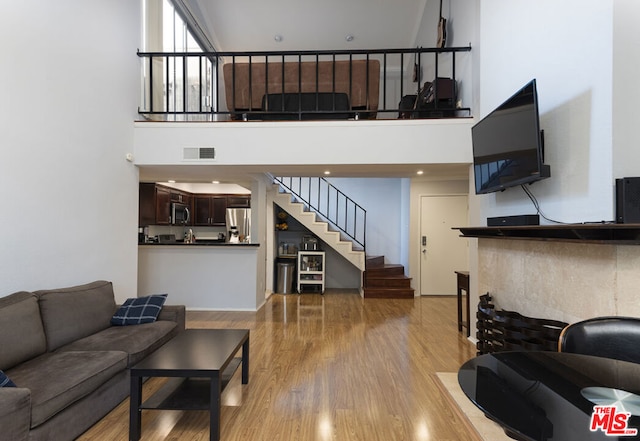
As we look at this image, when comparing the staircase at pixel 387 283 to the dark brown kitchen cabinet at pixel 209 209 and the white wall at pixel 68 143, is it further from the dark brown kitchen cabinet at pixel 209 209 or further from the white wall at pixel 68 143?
the white wall at pixel 68 143

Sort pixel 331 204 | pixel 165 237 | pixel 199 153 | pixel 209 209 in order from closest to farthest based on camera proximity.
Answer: pixel 199 153 < pixel 165 237 < pixel 331 204 < pixel 209 209

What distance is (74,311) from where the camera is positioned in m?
2.67

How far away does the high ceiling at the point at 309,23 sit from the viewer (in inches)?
238

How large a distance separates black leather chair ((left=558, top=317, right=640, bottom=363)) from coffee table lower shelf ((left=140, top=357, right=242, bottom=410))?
2.05 metres

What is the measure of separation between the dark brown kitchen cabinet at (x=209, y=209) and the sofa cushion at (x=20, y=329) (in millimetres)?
5743

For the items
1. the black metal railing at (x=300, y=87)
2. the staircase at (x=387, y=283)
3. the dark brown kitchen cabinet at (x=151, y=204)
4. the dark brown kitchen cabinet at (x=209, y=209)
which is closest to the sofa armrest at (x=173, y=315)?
the black metal railing at (x=300, y=87)

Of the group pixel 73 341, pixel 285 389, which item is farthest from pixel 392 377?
pixel 73 341

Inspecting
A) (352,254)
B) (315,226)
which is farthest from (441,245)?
(315,226)

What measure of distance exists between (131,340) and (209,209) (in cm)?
578

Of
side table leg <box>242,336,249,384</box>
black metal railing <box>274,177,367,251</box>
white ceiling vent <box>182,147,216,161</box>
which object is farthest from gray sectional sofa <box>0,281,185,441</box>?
black metal railing <box>274,177,367,251</box>

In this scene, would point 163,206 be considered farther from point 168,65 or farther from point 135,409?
point 135,409

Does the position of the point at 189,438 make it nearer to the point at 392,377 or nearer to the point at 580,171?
the point at 392,377

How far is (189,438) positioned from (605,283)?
2.68 m

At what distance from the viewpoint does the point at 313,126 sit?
4.00 metres
